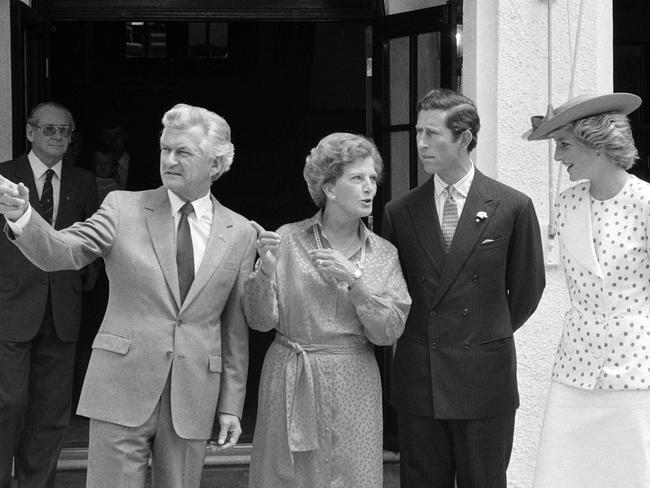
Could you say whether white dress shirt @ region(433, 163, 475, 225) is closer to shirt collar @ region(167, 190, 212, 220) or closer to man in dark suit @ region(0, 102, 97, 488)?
shirt collar @ region(167, 190, 212, 220)

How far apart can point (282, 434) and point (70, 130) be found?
2.49 m

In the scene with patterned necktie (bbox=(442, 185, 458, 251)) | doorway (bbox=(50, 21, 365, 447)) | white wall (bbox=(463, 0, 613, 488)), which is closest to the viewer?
patterned necktie (bbox=(442, 185, 458, 251))

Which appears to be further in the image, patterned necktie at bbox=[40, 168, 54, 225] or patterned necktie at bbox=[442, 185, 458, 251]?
patterned necktie at bbox=[40, 168, 54, 225]

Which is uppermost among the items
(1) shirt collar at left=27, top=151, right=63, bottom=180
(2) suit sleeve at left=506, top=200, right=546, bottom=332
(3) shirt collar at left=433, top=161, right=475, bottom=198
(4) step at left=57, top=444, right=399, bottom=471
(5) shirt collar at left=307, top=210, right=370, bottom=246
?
(1) shirt collar at left=27, top=151, right=63, bottom=180

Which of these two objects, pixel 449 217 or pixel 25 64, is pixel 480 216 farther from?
pixel 25 64

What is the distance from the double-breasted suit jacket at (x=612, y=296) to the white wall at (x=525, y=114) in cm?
150

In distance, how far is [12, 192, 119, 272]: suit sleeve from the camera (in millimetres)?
3783

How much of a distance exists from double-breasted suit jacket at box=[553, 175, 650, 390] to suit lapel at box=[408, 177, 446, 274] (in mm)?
525

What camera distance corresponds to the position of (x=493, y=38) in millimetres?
5645

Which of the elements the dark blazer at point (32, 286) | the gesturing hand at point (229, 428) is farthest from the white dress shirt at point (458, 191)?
the dark blazer at point (32, 286)

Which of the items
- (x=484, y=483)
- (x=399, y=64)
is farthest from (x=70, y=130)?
(x=484, y=483)

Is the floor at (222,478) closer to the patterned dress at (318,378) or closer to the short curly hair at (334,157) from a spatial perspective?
the patterned dress at (318,378)

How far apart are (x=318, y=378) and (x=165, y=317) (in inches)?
23.2

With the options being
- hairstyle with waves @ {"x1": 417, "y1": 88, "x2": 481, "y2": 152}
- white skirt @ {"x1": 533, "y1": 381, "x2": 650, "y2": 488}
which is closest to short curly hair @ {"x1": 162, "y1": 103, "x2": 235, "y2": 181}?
hairstyle with waves @ {"x1": 417, "y1": 88, "x2": 481, "y2": 152}
